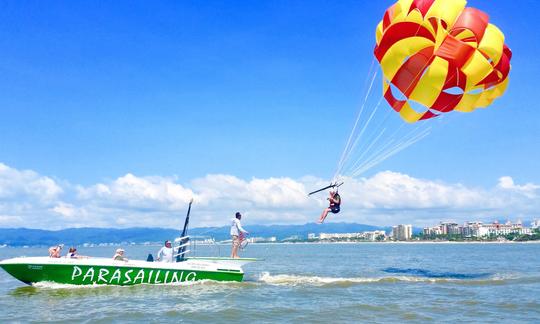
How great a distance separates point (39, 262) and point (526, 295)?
14.6 metres

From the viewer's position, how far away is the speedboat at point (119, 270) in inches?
584

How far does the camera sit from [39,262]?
14859 millimetres

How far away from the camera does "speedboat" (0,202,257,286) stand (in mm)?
14844

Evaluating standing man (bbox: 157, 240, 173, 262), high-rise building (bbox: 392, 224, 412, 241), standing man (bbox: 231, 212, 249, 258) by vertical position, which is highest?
high-rise building (bbox: 392, 224, 412, 241)

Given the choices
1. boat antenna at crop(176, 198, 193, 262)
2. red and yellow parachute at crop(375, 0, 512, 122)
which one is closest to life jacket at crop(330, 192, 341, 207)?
red and yellow parachute at crop(375, 0, 512, 122)

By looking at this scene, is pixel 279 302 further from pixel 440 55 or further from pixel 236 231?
pixel 440 55

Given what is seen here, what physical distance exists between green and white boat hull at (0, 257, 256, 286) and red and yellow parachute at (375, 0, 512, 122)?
25.6 feet

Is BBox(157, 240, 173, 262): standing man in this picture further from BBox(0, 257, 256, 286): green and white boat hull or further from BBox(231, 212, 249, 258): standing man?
BBox(231, 212, 249, 258): standing man

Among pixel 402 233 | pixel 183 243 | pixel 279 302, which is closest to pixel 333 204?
pixel 279 302

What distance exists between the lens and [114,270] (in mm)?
15203

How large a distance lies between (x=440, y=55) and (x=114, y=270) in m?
11.6

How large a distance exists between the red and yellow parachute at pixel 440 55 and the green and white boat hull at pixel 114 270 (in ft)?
25.6

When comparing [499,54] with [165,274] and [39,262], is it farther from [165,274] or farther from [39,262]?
[39,262]

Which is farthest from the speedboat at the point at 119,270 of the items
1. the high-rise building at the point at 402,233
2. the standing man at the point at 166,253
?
the high-rise building at the point at 402,233
